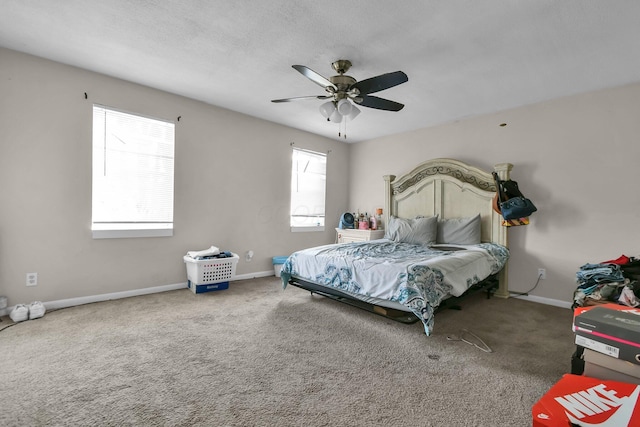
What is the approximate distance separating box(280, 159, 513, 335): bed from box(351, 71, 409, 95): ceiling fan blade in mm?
1442

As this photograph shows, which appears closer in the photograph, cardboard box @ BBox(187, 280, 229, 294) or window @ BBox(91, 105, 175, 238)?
window @ BBox(91, 105, 175, 238)

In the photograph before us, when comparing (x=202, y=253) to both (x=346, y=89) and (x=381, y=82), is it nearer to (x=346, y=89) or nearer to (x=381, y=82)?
(x=346, y=89)

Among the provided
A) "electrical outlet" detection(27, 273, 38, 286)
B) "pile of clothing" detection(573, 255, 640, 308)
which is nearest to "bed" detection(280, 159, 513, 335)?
"pile of clothing" detection(573, 255, 640, 308)

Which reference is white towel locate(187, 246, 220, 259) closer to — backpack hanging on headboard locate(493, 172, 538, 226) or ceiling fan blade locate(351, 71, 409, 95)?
ceiling fan blade locate(351, 71, 409, 95)

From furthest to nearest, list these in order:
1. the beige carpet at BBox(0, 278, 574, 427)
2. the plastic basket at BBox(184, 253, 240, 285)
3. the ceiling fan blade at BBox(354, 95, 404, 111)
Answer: the plastic basket at BBox(184, 253, 240, 285)
the ceiling fan blade at BBox(354, 95, 404, 111)
the beige carpet at BBox(0, 278, 574, 427)

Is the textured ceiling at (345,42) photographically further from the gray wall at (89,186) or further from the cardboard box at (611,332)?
the cardboard box at (611,332)

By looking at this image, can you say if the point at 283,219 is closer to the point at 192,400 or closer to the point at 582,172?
the point at 192,400

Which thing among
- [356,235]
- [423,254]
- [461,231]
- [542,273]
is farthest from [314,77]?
[542,273]

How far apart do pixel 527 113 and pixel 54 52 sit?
5079 mm

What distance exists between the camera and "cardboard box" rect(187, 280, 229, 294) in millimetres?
3508

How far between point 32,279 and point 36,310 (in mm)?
364

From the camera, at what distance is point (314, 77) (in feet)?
7.79

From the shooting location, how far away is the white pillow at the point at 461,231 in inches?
148

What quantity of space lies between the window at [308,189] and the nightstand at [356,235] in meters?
0.41
